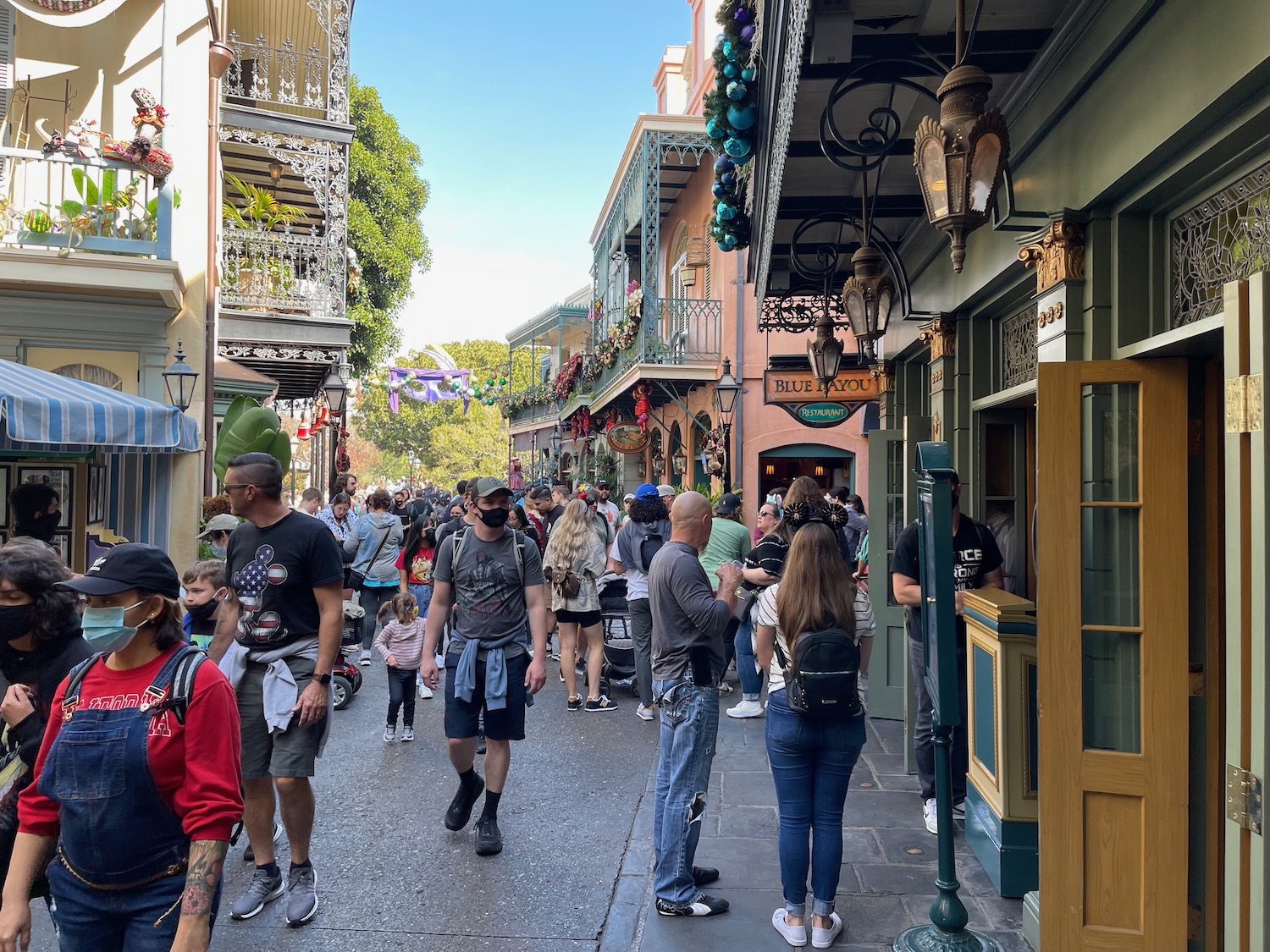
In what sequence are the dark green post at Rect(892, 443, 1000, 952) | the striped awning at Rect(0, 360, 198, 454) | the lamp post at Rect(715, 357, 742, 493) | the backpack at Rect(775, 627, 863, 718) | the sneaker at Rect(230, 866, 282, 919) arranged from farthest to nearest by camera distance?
1. the lamp post at Rect(715, 357, 742, 493)
2. the striped awning at Rect(0, 360, 198, 454)
3. the sneaker at Rect(230, 866, 282, 919)
4. the backpack at Rect(775, 627, 863, 718)
5. the dark green post at Rect(892, 443, 1000, 952)

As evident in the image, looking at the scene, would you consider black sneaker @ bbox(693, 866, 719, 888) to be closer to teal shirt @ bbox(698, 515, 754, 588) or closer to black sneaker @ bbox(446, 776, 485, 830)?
black sneaker @ bbox(446, 776, 485, 830)

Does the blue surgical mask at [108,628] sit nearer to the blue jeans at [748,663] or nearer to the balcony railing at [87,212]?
the blue jeans at [748,663]

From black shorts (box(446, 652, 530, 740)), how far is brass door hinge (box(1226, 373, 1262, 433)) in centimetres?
365

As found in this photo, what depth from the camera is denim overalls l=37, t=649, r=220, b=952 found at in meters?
2.45

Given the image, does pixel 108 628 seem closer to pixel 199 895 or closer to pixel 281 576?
pixel 199 895

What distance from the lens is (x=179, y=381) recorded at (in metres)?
10.9

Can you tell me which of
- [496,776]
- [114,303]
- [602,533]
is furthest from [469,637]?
[114,303]

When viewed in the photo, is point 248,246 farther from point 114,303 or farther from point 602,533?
point 602,533

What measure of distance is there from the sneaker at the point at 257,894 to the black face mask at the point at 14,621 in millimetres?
1935

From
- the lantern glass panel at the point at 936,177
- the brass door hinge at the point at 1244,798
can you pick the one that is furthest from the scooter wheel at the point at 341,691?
the brass door hinge at the point at 1244,798

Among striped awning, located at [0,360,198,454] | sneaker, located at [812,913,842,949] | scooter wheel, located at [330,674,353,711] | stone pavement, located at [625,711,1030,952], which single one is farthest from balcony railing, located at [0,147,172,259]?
sneaker, located at [812,913,842,949]

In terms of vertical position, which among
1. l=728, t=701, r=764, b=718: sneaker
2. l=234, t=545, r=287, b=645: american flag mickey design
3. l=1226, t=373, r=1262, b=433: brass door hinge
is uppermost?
l=1226, t=373, r=1262, b=433: brass door hinge

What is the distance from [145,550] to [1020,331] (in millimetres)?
4470

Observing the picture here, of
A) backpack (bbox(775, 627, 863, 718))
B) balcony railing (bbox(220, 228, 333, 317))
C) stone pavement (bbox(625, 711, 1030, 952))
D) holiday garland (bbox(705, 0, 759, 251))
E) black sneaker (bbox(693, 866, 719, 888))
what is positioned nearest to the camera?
backpack (bbox(775, 627, 863, 718))
